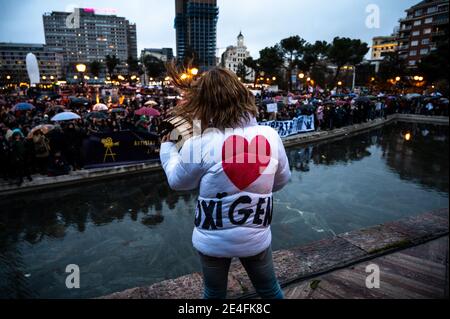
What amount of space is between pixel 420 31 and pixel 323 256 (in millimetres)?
99469

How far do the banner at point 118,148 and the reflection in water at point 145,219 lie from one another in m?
1.22

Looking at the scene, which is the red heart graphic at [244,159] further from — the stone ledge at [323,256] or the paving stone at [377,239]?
the paving stone at [377,239]

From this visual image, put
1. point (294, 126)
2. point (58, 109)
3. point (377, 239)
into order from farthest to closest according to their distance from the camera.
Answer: point (58, 109) < point (294, 126) < point (377, 239)

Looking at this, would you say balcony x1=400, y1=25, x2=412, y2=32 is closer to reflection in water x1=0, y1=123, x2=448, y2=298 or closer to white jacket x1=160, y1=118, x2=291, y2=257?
reflection in water x1=0, y1=123, x2=448, y2=298

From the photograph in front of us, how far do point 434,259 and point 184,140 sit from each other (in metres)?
3.54

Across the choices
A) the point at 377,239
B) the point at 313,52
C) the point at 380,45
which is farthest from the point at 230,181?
the point at 380,45

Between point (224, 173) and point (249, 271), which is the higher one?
point (224, 173)

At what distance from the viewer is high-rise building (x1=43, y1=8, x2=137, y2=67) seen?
6806 inches

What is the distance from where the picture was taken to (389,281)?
3053 millimetres

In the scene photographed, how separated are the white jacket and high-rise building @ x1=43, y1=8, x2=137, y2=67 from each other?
641ft

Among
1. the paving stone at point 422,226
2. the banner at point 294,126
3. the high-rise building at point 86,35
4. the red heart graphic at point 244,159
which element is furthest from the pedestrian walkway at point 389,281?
the high-rise building at point 86,35

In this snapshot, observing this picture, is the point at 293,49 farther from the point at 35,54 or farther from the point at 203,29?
the point at 35,54
